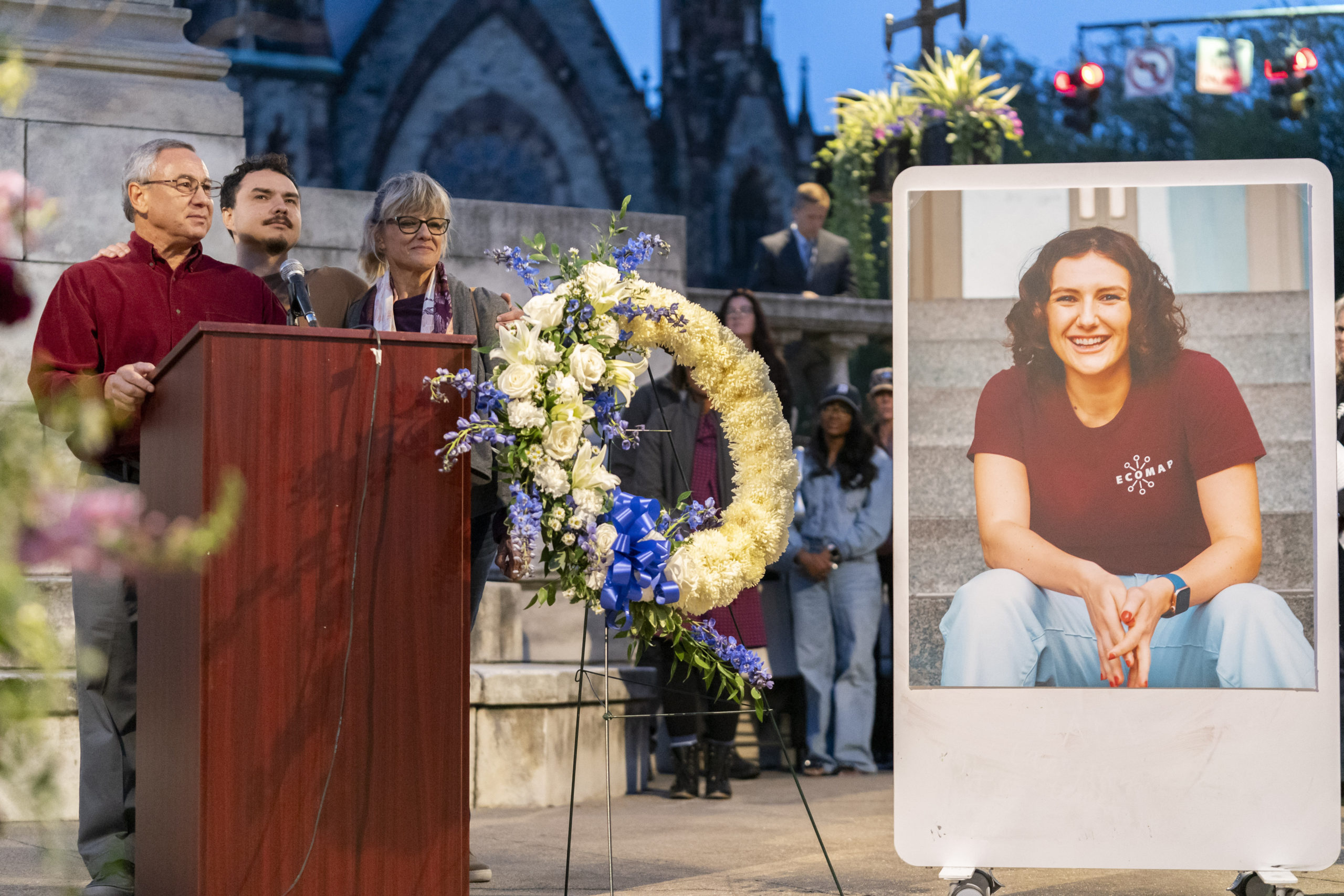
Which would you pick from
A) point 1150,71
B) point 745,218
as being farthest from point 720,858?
point 745,218

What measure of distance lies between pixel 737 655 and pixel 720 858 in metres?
1.45

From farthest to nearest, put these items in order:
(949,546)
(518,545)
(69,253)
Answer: (69,253) → (949,546) → (518,545)

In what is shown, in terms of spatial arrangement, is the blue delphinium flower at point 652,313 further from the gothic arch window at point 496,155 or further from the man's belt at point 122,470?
the gothic arch window at point 496,155

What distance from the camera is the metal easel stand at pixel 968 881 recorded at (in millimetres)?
4109

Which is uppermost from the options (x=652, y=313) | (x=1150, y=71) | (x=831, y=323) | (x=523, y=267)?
(x=1150, y=71)

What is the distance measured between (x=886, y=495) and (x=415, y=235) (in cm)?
428

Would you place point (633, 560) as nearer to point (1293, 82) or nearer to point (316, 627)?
point (316, 627)

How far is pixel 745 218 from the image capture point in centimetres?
4559

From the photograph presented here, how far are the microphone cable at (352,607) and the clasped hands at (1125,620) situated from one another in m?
1.98

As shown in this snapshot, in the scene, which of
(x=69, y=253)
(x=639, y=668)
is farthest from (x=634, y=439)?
(x=69, y=253)

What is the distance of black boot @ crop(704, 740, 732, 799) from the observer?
6.93 m

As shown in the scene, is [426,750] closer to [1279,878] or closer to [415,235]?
[415,235]

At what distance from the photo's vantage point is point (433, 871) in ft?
11.1

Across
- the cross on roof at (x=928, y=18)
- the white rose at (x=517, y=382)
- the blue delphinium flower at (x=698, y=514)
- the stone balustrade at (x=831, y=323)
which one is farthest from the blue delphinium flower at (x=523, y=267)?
the cross on roof at (x=928, y=18)
